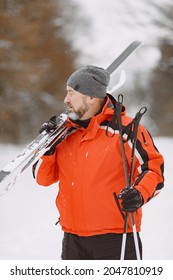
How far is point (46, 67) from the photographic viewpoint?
859cm

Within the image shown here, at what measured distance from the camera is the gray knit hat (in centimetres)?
202

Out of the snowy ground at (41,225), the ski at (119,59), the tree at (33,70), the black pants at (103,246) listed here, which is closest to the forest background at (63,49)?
the tree at (33,70)

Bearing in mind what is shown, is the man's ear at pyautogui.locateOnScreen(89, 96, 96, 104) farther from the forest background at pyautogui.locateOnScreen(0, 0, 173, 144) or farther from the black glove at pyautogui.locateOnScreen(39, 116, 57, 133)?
the forest background at pyautogui.locateOnScreen(0, 0, 173, 144)

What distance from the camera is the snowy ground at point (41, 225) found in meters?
3.90

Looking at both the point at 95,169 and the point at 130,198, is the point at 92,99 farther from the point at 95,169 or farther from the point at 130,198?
the point at 130,198

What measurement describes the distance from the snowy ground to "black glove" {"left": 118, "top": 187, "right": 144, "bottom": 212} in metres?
1.98

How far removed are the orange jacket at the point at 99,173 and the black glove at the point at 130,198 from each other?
0.09m

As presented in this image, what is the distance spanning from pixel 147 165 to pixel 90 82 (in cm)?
39

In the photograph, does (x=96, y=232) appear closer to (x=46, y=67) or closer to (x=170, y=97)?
(x=46, y=67)

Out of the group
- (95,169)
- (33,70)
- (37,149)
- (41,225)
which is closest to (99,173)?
(95,169)

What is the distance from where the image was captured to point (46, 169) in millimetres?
2107
